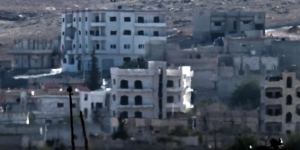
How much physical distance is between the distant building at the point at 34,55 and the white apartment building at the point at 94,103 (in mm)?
10786

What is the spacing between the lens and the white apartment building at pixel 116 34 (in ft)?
152

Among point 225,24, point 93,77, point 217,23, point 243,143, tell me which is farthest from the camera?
point 225,24

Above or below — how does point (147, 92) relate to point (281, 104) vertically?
above

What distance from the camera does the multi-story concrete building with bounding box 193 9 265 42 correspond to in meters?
46.6

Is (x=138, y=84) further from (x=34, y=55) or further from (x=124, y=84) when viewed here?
(x=34, y=55)

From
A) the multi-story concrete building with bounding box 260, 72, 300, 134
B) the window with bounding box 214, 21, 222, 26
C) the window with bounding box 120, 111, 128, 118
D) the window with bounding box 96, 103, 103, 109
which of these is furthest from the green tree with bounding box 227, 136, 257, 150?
the window with bounding box 214, 21, 222, 26

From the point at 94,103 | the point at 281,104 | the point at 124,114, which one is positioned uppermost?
the point at 281,104

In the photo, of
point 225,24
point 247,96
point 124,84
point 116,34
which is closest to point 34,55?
point 116,34

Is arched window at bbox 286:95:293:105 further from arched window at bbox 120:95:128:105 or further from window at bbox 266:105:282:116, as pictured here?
arched window at bbox 120:95:128:105

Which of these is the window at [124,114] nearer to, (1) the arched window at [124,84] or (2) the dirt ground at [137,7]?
(1) the arched window at [124,84]

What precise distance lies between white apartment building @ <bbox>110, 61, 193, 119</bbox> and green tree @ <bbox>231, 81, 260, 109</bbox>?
149cm

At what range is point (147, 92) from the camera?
122ft

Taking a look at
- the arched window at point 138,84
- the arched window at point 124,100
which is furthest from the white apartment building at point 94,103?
the arched window at point 138,84

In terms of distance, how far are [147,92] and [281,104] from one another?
355 centimetres
